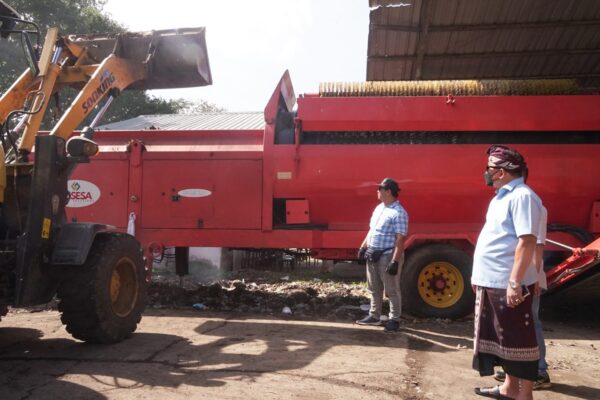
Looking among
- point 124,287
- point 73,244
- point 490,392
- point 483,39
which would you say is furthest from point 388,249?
point 483,39

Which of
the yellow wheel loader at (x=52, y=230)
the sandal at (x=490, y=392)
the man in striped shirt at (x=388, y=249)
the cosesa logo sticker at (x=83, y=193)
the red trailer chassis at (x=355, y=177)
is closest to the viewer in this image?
the sandal at (x=490, y=392)

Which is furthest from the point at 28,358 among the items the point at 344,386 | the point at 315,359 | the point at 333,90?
the point at 333,90

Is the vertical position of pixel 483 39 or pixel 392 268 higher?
pixel 483 39

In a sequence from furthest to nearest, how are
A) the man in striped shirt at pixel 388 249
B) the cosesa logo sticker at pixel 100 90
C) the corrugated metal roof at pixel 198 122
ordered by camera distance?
the corrugated metal roof at pixel 198 122, the man in striped shirt at pixel 388 249, the cosesa logo sticker at pixel 100 90

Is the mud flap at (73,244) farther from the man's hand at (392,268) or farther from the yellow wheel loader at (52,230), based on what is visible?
the man's hand at (392,268)

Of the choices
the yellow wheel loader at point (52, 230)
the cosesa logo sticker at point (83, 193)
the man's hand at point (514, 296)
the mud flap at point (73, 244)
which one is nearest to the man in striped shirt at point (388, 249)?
the man's hand at point (514, 296)

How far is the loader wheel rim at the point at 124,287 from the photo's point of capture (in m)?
4.49

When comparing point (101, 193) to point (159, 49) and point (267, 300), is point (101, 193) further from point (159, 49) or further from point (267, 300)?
point (267, 300)

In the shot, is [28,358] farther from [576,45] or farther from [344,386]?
[576,45]

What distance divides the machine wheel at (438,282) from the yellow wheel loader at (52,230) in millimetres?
3112

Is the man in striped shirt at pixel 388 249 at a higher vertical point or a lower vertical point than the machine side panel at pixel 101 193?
lower

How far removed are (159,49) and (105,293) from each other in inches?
129

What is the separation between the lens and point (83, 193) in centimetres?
654

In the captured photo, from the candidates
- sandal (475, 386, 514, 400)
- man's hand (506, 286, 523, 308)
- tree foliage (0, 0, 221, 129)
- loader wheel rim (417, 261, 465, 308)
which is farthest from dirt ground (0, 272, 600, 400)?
tree foliage (0, 0, 221, 129)
